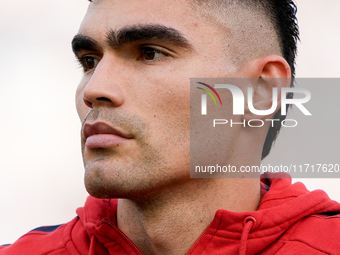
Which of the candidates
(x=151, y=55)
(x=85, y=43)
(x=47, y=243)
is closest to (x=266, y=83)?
(x=151, y=55)

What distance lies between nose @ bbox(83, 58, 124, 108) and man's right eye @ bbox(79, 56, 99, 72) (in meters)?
0.36

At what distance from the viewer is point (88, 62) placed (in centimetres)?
267

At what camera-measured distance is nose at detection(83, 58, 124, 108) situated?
213cm

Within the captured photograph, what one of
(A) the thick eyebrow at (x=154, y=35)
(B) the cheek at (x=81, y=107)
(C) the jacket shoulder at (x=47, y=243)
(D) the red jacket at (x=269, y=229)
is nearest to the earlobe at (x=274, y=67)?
(A) the thick eyebrow at (x=154, y=35)

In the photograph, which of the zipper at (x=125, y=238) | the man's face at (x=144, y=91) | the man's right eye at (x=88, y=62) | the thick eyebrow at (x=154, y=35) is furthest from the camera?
the man's right eye at (x=88, y=62)

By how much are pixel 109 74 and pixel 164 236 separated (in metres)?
0.95

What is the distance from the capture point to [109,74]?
Answer: 2225 millimetres

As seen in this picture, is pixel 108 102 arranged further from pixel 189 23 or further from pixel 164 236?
pixel 164 236

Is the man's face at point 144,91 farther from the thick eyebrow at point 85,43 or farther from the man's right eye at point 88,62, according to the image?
the man's right eye at point 88,62

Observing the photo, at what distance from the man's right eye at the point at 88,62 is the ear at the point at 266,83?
97 cm

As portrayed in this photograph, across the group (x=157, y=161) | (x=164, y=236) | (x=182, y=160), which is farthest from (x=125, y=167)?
(x=164, y=236)

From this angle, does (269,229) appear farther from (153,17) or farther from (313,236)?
(153,17)

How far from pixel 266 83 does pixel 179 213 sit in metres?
0.98

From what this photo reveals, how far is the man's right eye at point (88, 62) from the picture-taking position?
2.62m
